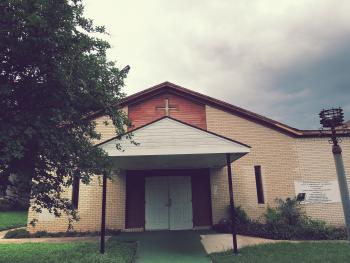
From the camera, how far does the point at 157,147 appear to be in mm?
10102

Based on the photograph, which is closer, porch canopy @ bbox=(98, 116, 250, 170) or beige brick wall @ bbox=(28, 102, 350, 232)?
porch canopy @ bbox=(98, 116, 250, 170)

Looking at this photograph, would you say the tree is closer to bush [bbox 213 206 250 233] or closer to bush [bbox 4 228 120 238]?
bush [bbox 4 228 120 238]

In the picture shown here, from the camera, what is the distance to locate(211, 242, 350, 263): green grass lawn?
877 centimetres

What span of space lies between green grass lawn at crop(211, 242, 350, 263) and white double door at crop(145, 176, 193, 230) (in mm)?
5439

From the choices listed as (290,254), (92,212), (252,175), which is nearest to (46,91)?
(290,254)

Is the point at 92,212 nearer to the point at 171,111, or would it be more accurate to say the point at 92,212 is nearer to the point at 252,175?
the point at 171,111

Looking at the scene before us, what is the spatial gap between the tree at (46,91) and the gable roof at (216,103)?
795cm

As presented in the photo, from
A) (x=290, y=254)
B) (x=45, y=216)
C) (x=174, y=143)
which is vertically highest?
(x=174, y=143)

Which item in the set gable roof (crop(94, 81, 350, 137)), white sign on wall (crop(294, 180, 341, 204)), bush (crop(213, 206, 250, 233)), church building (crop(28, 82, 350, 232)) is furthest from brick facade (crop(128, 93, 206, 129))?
white sign on wall (crop(294, 180, 341, 204))

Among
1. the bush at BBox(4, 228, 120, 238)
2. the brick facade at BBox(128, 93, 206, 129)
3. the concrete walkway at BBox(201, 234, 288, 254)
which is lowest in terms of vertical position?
the concrete walkway at BBox(201, 234, 288, 254)

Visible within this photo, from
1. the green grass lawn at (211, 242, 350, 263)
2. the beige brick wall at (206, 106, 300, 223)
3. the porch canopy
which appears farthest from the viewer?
the beige brick wall at (206, 106, 300, 223)

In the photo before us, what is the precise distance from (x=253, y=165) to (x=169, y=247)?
7.24 meters

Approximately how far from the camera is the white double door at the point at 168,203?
49.9 feet

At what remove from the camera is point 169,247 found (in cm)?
1098
